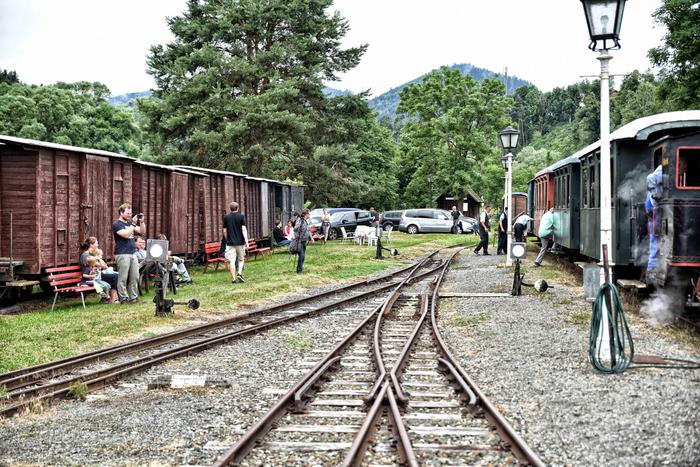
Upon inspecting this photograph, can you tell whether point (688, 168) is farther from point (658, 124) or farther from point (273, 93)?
point (273, 93)

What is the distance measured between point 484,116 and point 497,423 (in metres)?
54.6

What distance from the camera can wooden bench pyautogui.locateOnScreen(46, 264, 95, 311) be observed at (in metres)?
14.0

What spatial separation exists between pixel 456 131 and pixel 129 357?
50707mm

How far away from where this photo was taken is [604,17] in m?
8.28

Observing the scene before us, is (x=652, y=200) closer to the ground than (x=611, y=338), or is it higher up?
higher up

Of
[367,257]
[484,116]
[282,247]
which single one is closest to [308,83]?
[282,247]

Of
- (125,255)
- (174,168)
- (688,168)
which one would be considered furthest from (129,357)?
(174,168)

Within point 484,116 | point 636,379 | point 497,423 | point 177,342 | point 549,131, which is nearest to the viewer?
point 497,423

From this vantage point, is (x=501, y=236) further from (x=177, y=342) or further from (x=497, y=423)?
(x=497, y=423)

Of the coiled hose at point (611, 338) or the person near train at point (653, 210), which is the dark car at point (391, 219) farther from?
the coiled hose at point (611, 338)

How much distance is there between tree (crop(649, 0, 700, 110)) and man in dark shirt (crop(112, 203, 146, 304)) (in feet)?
90.9

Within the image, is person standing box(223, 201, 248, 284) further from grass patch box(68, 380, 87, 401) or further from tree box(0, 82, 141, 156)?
tree box(0, 82, 141, 156)

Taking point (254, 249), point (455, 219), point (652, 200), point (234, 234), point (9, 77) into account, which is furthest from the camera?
point (9, 77)

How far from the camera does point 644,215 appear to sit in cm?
1267
